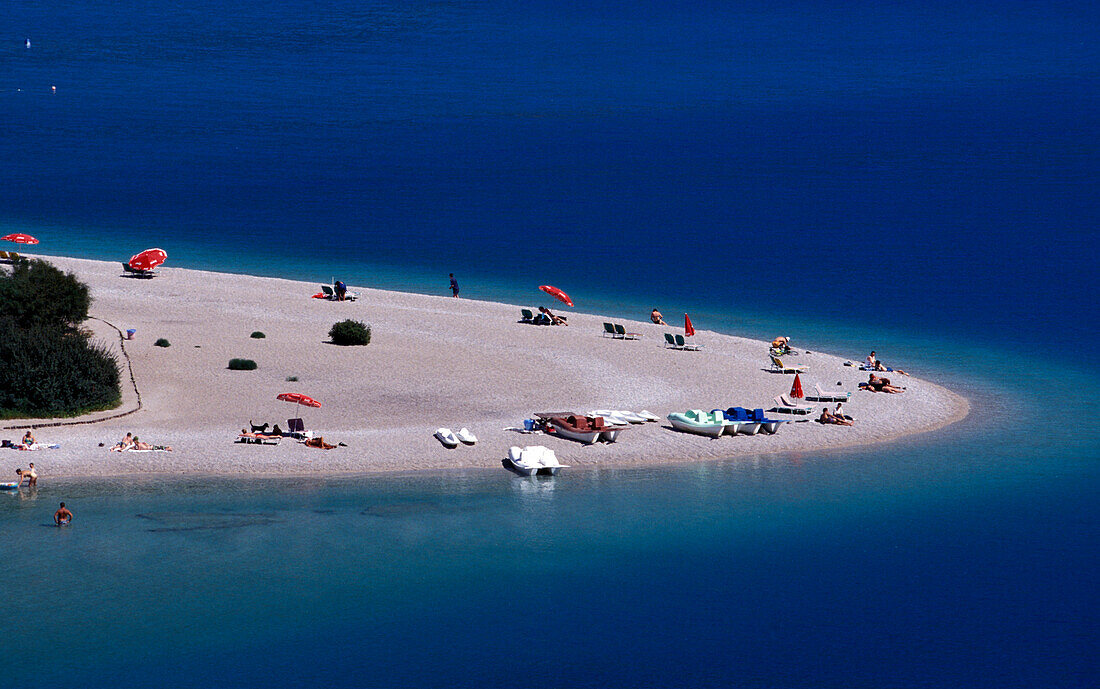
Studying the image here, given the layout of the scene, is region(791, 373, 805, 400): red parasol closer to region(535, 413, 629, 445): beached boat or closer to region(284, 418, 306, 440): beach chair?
region(535, 413, 629, 445): beached boat

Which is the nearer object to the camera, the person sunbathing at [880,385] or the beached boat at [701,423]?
the beached boat at [701,423]

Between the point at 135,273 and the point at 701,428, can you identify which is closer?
the point at 701,428

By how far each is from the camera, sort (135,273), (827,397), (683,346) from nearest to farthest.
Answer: (827,397), (683,346), (135,273)

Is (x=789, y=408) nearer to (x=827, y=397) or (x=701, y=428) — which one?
(x=827, y=397)

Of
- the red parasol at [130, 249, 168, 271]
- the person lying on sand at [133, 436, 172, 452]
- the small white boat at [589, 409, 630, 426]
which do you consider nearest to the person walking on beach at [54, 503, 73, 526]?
the person lying on sand at [133, 436, 172, 452]

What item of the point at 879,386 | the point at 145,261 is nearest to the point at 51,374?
the point at 145,261

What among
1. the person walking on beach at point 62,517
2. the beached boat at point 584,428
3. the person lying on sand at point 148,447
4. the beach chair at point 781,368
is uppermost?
the beach chair at point 781,368

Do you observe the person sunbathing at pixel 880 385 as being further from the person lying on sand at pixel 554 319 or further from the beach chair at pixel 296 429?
the beach chair at pixel 296 429

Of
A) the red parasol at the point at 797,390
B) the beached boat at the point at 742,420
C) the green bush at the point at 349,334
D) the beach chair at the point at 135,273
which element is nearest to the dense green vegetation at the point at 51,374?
the green bush at the point at 349,334
